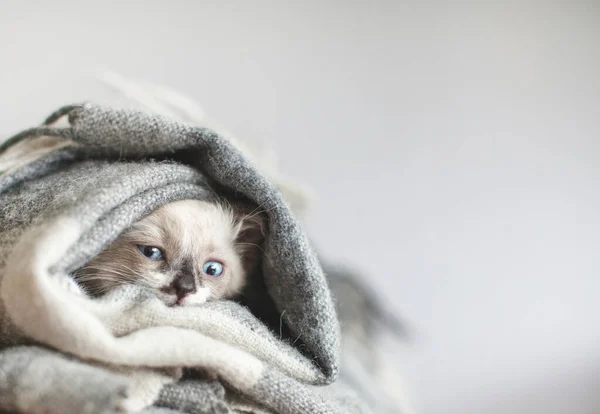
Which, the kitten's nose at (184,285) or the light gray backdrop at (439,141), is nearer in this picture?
the kitten's nose at (184,285)

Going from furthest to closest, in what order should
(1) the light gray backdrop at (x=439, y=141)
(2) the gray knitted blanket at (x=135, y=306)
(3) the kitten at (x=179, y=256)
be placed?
(1) the light gray backdrop at (x=439, y=141) → (3) the kitten at (x=179, y=256) → (2) the gray knitted blanket at (x=135, y=306)

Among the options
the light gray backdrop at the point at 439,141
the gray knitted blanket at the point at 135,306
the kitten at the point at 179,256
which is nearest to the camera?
the gray knitted blanket at the point at 135,306

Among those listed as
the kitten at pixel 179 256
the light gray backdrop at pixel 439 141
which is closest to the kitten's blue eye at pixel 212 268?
the kitten at pixel 179 256

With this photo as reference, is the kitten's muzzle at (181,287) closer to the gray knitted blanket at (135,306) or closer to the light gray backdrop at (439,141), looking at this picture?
the gray knitted blanket at (135,306)

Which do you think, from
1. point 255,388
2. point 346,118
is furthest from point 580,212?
point 255,388

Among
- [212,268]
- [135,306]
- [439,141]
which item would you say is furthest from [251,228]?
[439,141]

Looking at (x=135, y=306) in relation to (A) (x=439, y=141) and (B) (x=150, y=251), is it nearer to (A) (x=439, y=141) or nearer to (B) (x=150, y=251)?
(B) (x=150, y=251)
